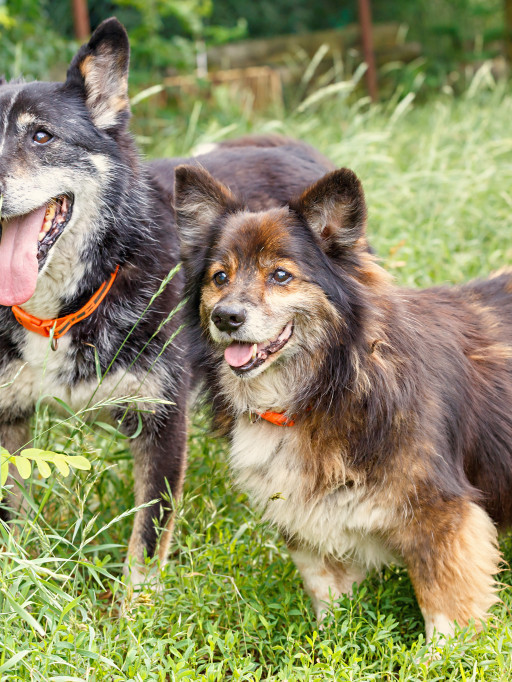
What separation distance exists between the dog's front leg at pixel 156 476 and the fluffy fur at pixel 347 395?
20.7 inches

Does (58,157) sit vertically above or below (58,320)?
above

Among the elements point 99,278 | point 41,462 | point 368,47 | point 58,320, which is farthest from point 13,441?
point 368,47

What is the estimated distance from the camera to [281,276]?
3020mm

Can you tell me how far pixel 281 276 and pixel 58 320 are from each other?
1162 millimetres

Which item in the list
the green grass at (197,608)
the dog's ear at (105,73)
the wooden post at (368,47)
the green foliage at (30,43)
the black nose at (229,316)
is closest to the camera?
the green grass at (197,608)

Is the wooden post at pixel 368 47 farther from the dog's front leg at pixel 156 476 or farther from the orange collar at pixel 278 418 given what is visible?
the orange collar at pixel 278 418

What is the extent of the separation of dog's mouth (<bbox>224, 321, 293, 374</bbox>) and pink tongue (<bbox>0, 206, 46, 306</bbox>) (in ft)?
3.00

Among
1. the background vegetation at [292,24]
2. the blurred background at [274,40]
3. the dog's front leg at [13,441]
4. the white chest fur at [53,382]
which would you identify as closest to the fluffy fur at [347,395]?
the white chest fur at [53,382]

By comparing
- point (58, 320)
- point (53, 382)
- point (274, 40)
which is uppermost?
point (58, 320)

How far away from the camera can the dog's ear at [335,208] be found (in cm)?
290

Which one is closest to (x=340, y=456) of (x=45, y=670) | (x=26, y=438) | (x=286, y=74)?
(x=45, y=670)

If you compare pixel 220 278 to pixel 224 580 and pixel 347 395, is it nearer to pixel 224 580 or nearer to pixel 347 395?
pixel 347 395

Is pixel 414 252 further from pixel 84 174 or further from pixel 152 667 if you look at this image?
pixel 152 667

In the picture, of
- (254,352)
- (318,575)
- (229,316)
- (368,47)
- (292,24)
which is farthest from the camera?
(292,24)
